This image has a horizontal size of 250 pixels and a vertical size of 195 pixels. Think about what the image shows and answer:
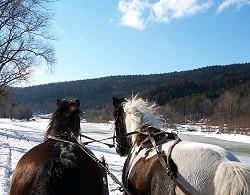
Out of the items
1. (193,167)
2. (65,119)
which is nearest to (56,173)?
(193,167)

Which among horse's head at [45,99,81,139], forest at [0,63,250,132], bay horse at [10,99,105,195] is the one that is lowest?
bay horse at [10,99,105,195]

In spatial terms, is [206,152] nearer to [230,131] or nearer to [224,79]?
[230,131]

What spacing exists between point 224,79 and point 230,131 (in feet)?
244

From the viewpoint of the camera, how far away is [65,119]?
4340 millimetres

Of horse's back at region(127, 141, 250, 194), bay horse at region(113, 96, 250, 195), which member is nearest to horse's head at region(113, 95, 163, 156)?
bay horse at region(113, 96, 250, 195)

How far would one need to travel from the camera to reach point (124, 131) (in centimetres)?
489

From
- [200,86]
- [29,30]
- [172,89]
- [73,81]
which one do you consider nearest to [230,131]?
[29,30]

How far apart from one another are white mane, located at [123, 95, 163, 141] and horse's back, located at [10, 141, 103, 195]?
121 cm

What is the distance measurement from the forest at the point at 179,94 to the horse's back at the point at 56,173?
20713mm

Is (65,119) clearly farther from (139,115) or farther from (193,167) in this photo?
(193,167)

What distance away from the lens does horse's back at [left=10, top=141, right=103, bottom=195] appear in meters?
2.81

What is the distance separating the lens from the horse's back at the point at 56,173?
9.23ft

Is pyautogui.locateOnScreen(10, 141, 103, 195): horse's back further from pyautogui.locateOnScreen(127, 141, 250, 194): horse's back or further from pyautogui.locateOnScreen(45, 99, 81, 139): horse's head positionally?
pyautogui.locateOnScreen(45, 99, 81, 139): horse's head

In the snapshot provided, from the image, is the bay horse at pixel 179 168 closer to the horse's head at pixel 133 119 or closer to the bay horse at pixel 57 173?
the horse's head at pixel 133 119
